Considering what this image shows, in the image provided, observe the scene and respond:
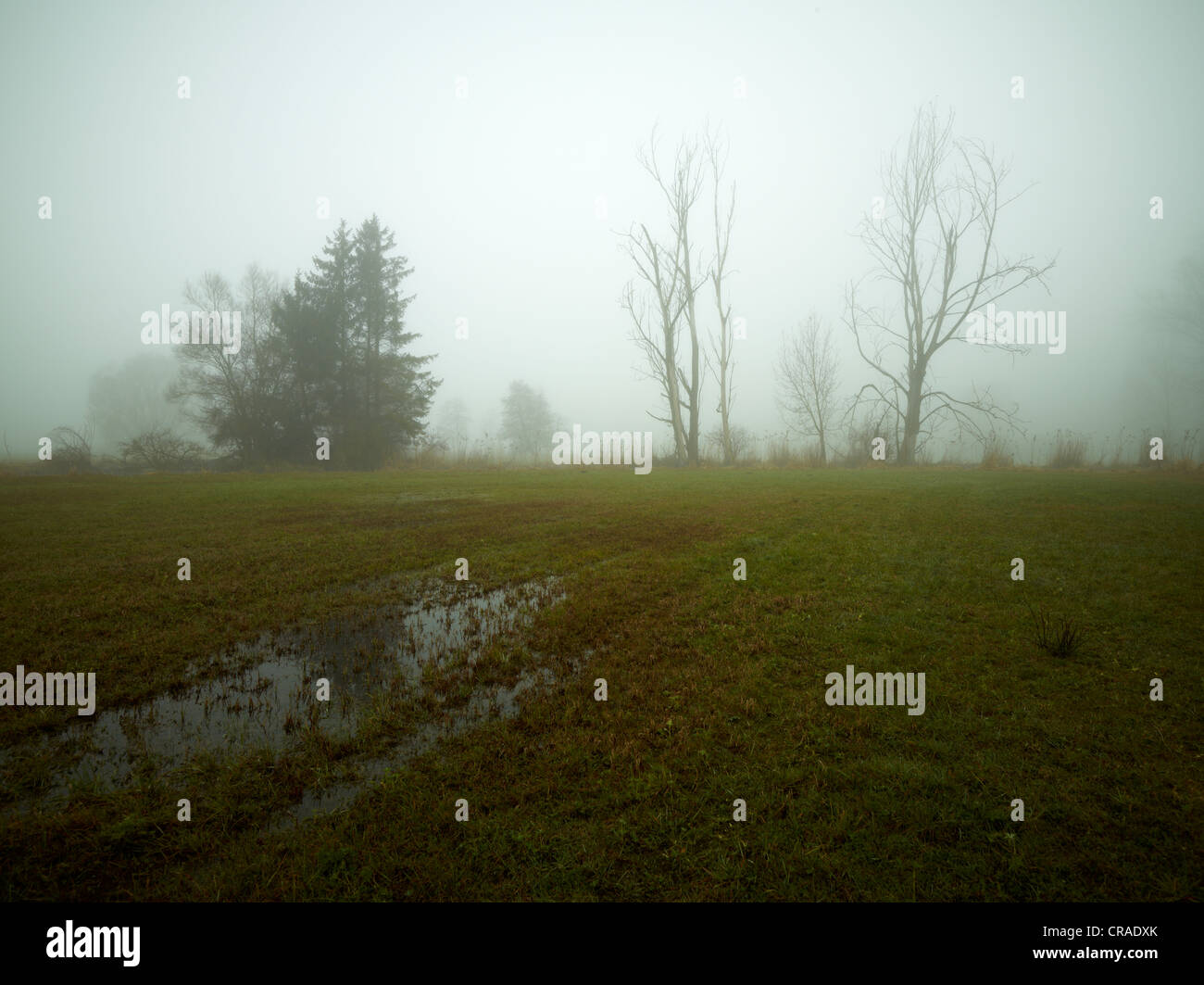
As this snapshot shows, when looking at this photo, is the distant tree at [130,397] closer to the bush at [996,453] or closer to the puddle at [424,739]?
the puddle at [424,739]

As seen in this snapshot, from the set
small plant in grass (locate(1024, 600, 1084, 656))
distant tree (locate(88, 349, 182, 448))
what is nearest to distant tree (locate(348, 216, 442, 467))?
small plant in grass (locate(1024, 600, 1084, 656))

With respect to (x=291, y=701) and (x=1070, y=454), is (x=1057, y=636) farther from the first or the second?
(x=1070, y=454)

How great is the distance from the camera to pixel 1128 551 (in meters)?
6.64

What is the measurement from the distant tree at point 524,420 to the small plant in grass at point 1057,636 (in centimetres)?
5384

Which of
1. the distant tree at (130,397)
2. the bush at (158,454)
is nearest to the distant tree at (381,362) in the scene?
the bush at (158,454)

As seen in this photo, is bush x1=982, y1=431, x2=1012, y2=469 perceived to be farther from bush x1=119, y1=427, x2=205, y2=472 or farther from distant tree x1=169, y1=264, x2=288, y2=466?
bush x1=119, y1=427, x2=205, y2=472

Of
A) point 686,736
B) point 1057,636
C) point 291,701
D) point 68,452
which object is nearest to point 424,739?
point 291,701

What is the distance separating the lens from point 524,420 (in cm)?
5803

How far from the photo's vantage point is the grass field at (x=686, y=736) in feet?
7.31

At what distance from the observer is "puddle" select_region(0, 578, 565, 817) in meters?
3.13

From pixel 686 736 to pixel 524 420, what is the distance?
185 ft
